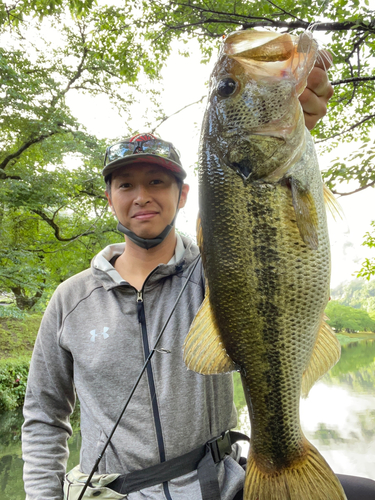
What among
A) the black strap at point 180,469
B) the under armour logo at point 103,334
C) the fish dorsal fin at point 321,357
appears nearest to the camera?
the fish dorsal fin at point 321,357

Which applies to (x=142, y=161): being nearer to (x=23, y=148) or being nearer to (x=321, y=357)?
(x=321, y=357)

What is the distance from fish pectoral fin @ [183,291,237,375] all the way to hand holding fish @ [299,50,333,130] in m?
0.91

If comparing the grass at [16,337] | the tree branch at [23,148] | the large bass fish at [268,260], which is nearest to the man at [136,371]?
the large bass fish at [268,260]

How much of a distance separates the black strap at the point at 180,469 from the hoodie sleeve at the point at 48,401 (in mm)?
504

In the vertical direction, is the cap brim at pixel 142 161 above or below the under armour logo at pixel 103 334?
above

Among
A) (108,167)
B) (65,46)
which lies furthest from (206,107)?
(65,46)

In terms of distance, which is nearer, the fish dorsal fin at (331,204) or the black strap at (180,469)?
the fish dorsal fin at (331,204)

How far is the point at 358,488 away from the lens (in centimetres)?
173

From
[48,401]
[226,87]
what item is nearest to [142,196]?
[226,87]

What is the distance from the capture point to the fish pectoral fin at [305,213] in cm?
118

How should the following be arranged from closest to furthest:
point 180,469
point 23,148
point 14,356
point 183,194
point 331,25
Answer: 1. point 180,469
2. point 183,194
3. point 331,25
4. point 14,356
5. point 23,148

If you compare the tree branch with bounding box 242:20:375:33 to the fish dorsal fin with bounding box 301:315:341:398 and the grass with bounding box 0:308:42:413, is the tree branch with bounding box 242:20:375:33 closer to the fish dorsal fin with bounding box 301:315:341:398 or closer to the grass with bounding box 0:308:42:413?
the fish dorsal fin with bounding box 301:315:341:398

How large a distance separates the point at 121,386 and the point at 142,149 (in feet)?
4.17

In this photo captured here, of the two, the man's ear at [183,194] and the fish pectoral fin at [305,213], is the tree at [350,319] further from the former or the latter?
the fish pectoral fin at [305,213]
